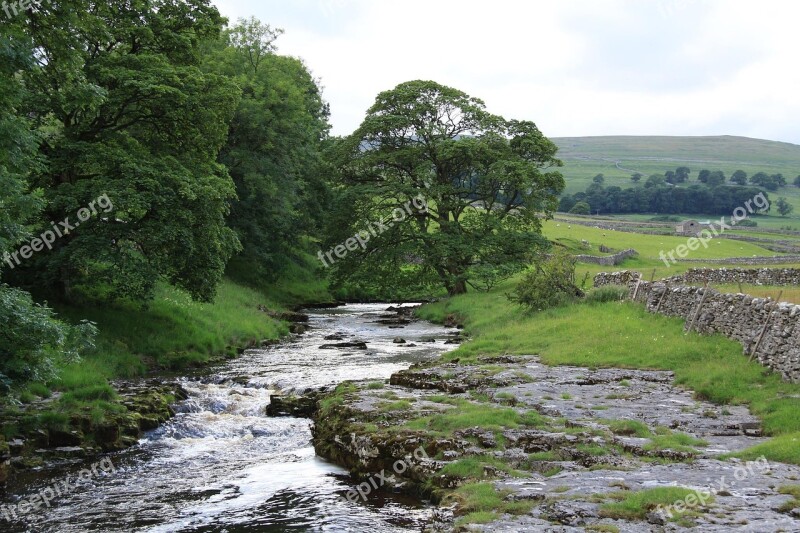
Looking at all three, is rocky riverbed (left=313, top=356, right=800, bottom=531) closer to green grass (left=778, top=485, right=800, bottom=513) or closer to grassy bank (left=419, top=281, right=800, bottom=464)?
green grass (left=778, top=485, right=800, bottom=513)

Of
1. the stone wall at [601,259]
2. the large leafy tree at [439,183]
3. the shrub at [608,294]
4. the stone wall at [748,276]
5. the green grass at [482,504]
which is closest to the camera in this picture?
the green grass at [482,504]

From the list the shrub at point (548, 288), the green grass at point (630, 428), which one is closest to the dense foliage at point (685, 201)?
the shrub at point (548, 288)

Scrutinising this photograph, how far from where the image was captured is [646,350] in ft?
79.8

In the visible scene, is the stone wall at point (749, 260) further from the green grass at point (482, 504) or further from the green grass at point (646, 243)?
the green grass at point (482, 504)

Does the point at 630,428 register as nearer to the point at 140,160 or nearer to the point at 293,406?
the point at 293,406

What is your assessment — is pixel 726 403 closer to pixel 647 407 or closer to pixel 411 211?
pixel 647 407

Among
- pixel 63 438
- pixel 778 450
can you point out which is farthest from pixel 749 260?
pixel 63 438

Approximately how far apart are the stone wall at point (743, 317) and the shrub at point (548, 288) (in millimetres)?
4771

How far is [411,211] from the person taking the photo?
51.6 m

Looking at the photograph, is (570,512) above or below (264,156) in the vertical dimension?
below

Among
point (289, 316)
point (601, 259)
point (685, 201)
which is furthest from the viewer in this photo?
point (685, 201)

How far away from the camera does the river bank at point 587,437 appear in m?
10.6

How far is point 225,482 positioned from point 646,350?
15611 millimetres

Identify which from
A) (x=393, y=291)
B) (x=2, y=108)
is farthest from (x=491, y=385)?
(x=393, y=291)
